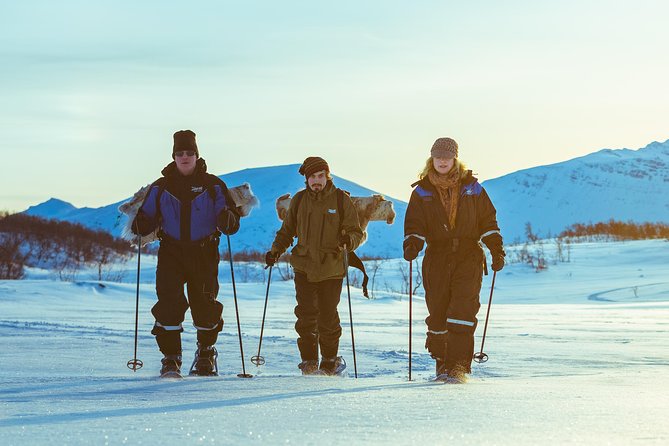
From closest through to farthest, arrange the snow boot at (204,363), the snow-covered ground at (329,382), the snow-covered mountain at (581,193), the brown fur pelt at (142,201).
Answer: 1. the snow-covered ground at (329,382)
2. the snow boot at (204,363)
3. the brown fur pelt at (142,201)
4. the snow-covered mountain at (581,193)

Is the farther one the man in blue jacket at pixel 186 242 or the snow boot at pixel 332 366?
the snow boot at pixel 332 366

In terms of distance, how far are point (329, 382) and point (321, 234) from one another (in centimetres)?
171

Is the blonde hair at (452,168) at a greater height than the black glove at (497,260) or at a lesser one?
greater

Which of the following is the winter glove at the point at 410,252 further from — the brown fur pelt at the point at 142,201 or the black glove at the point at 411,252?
the brown fur pelt at the point at 142,201

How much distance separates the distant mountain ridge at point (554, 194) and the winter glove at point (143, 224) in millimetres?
46613

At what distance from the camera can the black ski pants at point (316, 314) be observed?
6.70m

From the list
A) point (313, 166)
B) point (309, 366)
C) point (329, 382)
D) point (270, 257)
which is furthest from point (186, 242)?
point (329, 382)

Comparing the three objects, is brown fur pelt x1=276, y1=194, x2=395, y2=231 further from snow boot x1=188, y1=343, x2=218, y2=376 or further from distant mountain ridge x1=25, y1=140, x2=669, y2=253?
distant mountain ridge x1=25, y1=140, x2=669, y2=253

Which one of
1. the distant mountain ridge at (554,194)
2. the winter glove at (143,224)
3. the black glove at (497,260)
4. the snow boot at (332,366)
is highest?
the distant mountain ridge at (554,194)

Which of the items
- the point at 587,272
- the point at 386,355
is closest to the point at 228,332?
the point at 386,355

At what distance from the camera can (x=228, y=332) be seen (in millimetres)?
9992

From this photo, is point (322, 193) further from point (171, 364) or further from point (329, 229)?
point (171, 364)

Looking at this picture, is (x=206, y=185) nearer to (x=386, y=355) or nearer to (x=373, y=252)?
(x=386, y=355)

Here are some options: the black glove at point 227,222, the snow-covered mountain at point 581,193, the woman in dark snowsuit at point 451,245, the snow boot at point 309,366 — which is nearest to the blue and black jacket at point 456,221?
the woman in dark snowsuit at point 451,245
